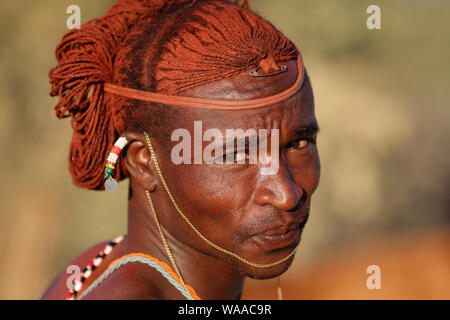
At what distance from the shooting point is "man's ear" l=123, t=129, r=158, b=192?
2.83 meters

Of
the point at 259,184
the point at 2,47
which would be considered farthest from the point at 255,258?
the point at 2,47

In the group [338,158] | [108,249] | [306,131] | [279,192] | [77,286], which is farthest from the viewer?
[338,158]

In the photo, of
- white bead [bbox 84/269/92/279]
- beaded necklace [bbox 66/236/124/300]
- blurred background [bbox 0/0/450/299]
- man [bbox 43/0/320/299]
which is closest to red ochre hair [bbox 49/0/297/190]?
man [bbox 43/0/320/299]

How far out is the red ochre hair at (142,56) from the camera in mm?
2656

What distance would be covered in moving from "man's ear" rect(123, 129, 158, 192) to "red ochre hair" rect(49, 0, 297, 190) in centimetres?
10

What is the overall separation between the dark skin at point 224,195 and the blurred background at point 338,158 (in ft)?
15.3

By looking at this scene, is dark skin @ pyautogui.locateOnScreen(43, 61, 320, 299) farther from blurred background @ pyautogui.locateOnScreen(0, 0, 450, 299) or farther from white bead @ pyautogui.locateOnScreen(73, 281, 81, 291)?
blurred background @ pyautogui.locateOnScreen(0, 0, 450, 299)

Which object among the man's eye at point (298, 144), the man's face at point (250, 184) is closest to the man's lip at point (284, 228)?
the man's face at point (250, 184)

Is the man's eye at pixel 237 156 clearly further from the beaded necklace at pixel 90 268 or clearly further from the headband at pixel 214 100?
the beaded necklace at pixel 90 268

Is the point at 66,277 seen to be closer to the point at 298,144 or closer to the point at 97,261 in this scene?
the point at 97,261

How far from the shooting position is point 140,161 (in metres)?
2.86

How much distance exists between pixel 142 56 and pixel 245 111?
23.1 inches

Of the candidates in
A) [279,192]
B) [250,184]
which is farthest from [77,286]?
[279,192]
